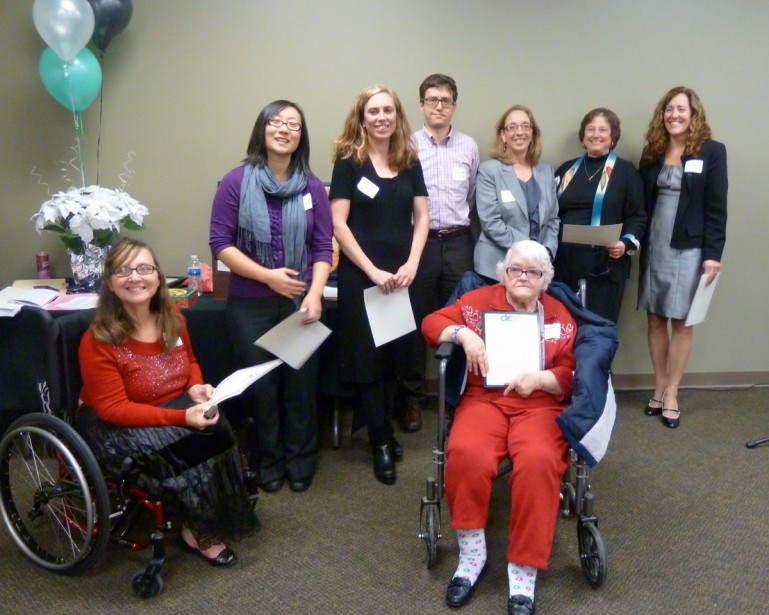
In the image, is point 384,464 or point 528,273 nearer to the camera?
point 528,273

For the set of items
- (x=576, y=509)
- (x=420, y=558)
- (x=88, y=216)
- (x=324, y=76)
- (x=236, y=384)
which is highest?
(x=324, y=76)

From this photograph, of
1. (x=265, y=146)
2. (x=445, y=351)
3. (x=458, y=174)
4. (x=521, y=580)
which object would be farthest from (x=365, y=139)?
(x=521, y=580)

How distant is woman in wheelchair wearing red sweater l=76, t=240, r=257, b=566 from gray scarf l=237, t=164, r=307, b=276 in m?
0.37

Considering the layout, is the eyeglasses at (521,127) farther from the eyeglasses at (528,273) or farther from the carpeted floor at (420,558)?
the carpeted floor at (420,558)

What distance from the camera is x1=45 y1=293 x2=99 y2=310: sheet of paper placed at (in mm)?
2537

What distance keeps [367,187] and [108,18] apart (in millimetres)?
1520

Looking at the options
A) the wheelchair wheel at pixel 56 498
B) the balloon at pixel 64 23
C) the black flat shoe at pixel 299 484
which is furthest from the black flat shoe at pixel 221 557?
the balloon at pixel 64 23

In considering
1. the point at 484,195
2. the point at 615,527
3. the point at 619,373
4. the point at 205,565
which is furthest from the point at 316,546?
the point at 619,373

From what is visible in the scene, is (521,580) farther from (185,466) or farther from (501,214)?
(501,214)

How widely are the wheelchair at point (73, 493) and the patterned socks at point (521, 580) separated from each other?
84 centimetres

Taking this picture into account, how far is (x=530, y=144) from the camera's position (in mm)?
2926

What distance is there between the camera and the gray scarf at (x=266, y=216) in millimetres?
2166

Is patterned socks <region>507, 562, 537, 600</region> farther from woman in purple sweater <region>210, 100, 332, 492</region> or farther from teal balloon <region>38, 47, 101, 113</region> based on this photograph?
teal balloon <region>38, 47, 101, 113</region>

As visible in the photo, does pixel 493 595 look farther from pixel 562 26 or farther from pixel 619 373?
pixel 562 26
